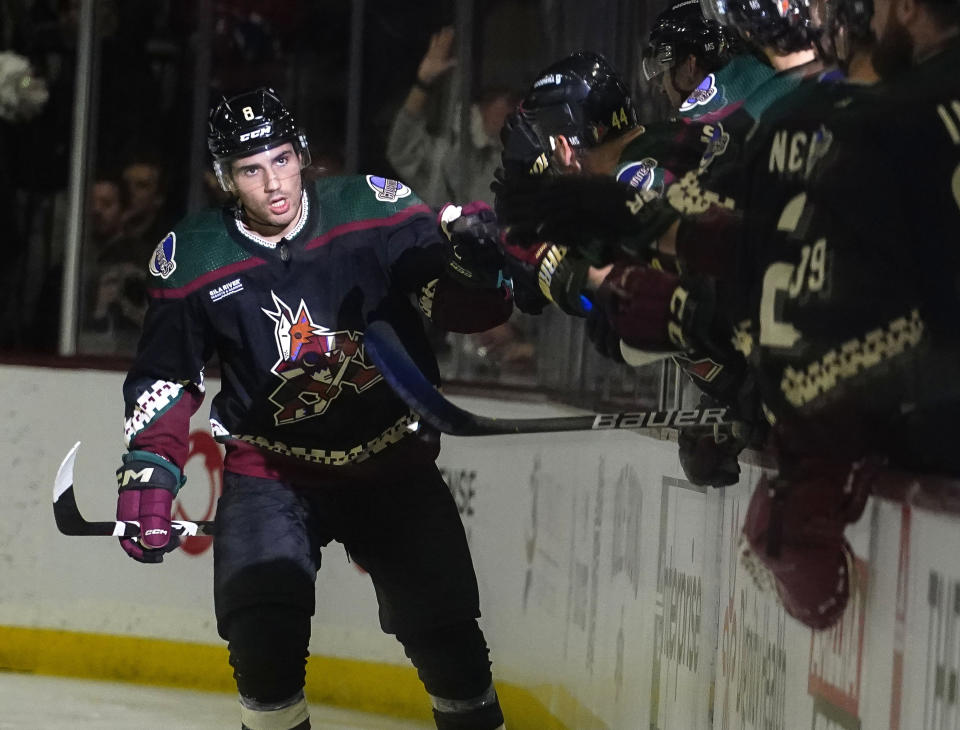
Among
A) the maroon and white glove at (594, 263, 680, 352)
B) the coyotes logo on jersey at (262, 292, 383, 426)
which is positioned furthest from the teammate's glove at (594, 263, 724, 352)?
the coyotes logo on jersey at (262, 292, 383, 426)

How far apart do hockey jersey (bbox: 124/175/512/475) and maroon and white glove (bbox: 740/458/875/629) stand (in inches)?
41.8

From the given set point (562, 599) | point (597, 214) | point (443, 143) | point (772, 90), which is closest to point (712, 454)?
point (597, 214)

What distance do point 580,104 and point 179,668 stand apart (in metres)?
2.60

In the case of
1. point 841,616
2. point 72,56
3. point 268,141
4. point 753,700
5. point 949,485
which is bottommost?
point 753,700

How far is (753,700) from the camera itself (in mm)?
1897

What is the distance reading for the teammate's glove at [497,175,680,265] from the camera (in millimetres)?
1789

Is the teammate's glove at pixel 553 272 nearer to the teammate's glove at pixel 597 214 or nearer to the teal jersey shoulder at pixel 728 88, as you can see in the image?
the teammate's glove at pixel 597 214

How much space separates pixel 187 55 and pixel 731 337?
3.74m

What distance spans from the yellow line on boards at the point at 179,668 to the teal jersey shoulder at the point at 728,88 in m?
2.27

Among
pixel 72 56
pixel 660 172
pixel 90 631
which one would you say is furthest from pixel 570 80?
pixel 72 56

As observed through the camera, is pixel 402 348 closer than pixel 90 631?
Yes

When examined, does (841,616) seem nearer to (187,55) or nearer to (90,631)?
(90,631)

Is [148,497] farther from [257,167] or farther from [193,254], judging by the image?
[257,167]

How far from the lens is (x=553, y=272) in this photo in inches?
80.4
